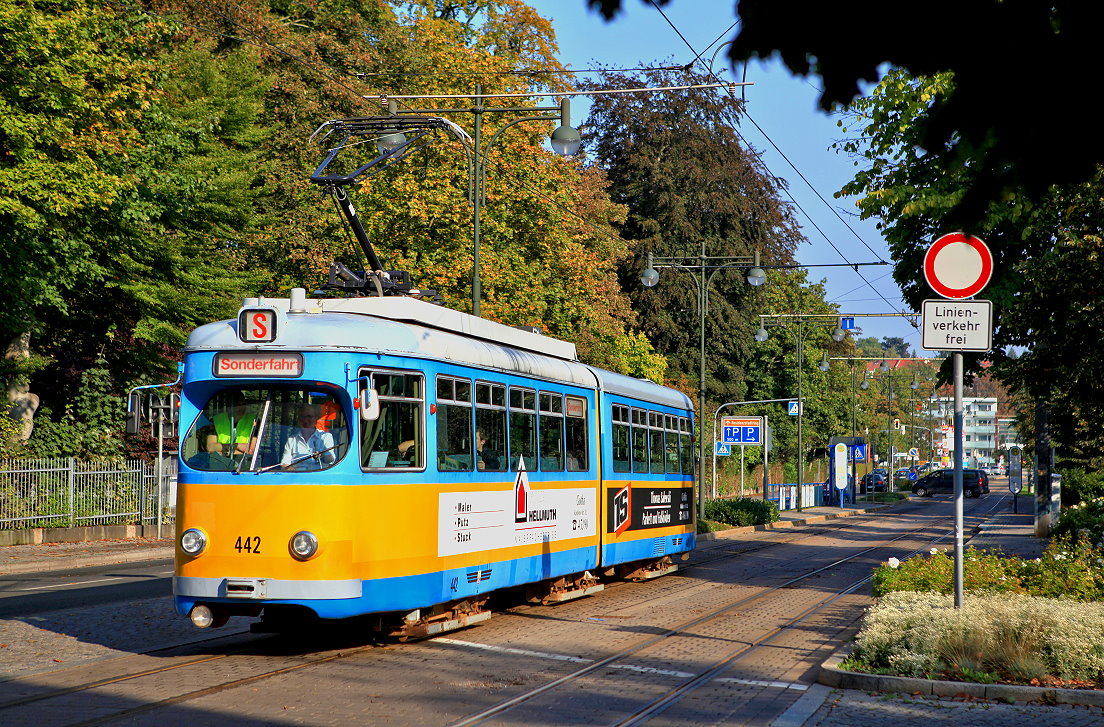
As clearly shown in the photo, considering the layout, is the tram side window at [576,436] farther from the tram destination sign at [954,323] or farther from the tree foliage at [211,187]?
the tree foliage at [211,187]

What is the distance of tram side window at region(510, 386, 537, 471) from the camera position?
13906 mm

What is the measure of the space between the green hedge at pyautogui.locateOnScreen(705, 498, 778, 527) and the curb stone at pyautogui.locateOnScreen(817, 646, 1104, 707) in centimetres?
2651

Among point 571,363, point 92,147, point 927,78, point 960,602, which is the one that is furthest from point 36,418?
point 927,78

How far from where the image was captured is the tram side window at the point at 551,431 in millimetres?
14836

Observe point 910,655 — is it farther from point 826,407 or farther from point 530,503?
point 826,407

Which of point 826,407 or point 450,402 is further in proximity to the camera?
point 826,407

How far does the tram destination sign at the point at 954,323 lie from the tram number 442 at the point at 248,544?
613cm

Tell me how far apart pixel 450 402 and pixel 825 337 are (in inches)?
2671

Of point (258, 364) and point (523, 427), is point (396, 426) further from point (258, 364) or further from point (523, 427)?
point (523, 427)

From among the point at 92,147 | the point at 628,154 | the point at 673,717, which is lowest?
the point at 673,717

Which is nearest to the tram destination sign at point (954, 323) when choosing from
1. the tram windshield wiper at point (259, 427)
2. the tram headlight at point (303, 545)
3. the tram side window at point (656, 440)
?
the tram headlight at point (303, 545)

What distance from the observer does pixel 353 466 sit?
1084 cm

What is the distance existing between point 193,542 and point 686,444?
1262cm

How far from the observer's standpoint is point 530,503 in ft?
46.8
